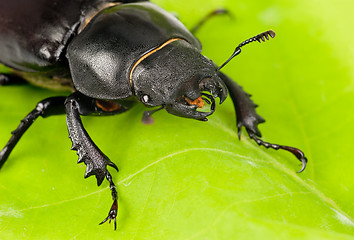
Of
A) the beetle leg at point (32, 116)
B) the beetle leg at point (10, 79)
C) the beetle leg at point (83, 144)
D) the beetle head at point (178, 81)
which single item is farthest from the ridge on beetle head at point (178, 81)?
the beetle leg at point (10, 79)

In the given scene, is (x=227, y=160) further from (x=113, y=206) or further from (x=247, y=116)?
(x=113, y=206)

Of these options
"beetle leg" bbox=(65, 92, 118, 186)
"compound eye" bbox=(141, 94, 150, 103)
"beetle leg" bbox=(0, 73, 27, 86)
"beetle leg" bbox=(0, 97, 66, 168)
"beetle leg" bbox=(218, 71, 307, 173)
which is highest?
"beetle leg" bbox=(218, 71, 307, 173)

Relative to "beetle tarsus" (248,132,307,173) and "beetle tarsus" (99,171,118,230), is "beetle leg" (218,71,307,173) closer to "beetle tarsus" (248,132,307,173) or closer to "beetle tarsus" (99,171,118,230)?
"beetle tarsus" (248,132,307,173)

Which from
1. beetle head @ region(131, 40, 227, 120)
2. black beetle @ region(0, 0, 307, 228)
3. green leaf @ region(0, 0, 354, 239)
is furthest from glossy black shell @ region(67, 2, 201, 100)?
green leaf @ region(0, 0, 354, 239)

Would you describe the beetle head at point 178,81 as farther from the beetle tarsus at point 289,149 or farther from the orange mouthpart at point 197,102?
the beetle tarsus at point 289,149

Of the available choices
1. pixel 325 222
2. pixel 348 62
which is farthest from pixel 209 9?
pixel 325 222

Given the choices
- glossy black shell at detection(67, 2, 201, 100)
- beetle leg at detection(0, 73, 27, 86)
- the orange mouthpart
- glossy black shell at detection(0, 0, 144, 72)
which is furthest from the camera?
beetle leg at detection(0, 73, 27, 86)

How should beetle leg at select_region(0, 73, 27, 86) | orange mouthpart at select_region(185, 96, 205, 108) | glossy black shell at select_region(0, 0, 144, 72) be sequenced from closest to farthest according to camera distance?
orange mouthpart at select_region(185, 96, 205, 108) < glossy black shell at select_region(0, 0, 144, 72) < beetle leg at select_region(0, 73, 27, 86)
